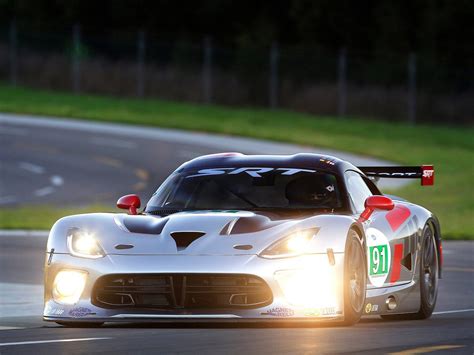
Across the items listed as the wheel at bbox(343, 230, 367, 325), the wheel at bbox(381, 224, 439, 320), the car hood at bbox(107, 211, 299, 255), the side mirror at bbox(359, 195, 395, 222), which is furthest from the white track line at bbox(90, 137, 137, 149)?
the car hood at bbox(107, 211, 299, 255)

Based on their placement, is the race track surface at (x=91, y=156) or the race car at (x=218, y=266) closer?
the race car at (x=218, y=266)

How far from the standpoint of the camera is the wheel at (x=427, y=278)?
1284cm

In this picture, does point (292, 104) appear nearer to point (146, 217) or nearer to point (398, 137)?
point (398, 137)

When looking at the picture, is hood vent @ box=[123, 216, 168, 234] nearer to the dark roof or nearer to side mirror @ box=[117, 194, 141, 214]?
side mirror @ box=[117, 194, 141, 214]

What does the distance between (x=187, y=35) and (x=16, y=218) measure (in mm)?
53714

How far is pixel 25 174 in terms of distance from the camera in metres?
39.8

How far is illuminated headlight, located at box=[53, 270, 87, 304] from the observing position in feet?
36.1

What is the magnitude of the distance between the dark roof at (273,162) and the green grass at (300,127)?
2254 cm

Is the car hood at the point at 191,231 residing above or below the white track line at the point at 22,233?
A: above

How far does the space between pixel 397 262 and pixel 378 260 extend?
442mm

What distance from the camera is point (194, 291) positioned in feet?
35.2

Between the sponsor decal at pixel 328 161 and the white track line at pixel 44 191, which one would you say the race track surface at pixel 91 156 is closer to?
the white track line at pixel 44 191

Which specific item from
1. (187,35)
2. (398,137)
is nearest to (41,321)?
(398,137)

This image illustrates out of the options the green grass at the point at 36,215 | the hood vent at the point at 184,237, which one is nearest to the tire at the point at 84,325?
the hood vent at the point at 184,237
